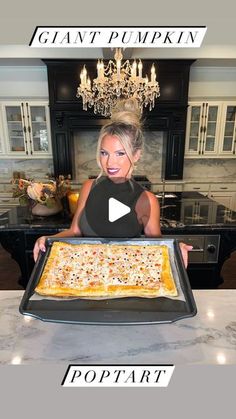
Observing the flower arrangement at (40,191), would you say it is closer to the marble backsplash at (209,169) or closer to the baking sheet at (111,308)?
the baking sheet at (111,308)

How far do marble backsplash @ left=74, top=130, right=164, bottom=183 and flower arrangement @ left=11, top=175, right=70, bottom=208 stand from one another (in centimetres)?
256

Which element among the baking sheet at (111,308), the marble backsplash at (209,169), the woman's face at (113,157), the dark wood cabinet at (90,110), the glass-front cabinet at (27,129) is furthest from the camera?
the marble backsplash at (209,169)

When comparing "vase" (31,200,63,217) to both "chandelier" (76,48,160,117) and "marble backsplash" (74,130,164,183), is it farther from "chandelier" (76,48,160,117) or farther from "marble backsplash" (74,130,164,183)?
"marble backsplash" (74,130,164,183)

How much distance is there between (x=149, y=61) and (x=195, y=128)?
4.15 ft

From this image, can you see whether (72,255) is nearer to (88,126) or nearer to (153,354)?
(153,354)

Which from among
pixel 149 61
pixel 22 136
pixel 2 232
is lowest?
pixel 2 232

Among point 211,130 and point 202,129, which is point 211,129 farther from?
point 202,129

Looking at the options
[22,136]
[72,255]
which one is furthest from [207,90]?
[72,255]

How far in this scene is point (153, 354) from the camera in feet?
2.38

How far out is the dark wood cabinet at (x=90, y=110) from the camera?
394 cm

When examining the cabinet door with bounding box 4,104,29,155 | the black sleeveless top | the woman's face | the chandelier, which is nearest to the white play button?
the black sleeveless top

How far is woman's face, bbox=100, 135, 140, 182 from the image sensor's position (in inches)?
44.1

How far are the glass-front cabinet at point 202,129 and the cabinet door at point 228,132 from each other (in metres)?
0.10

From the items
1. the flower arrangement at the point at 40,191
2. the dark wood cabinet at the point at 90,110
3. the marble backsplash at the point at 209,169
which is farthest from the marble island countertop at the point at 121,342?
the marble backsplash at the point at 209,169
